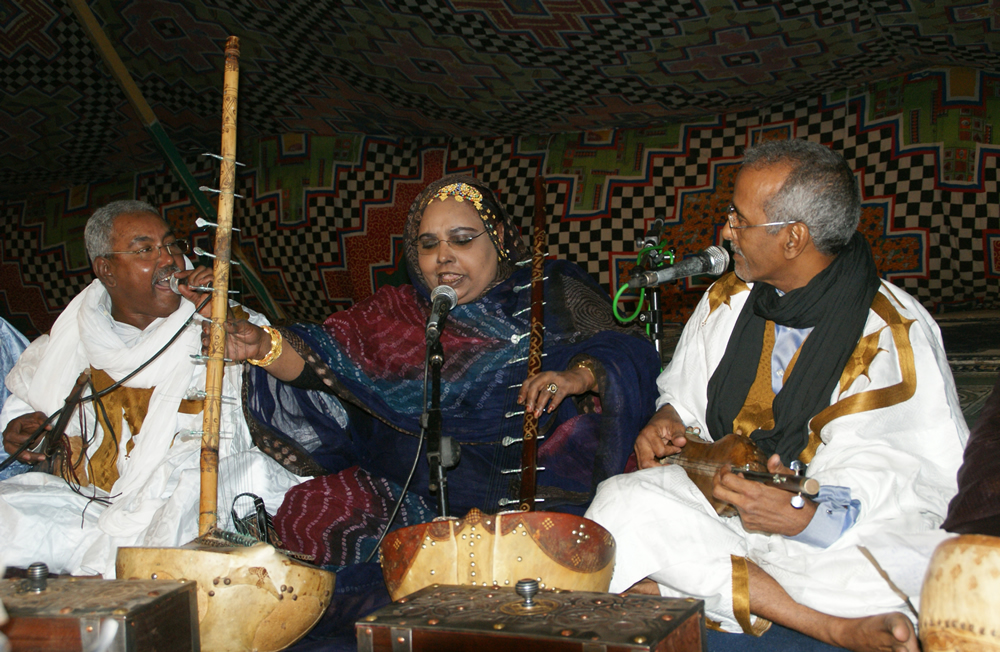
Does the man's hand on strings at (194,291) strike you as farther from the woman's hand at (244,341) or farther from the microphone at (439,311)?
the microphone at (439,311)

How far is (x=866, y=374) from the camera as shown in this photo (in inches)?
90.7

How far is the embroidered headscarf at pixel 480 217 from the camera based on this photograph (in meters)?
3.19

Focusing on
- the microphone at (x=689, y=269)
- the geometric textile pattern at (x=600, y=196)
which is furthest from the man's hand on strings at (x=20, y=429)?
the microphone at (x=689, y=269)

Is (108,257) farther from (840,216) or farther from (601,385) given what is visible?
(840,216)

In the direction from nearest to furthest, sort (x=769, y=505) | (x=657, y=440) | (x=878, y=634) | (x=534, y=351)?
(x=878, y=634) → (x=769, y=505) → (x=657, y=440) → (x=534, y=351)

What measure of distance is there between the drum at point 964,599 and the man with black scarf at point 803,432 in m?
0.72

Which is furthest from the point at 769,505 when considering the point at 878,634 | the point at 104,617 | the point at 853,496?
the point at 104,617

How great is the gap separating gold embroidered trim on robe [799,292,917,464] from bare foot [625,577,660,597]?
21.7 inches

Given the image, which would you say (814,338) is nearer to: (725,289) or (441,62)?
(725,289)

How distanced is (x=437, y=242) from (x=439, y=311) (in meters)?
0.73

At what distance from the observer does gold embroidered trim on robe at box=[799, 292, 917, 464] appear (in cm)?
223

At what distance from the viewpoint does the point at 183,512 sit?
9.46 ft

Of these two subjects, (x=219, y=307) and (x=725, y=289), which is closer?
(x=219, y=307)

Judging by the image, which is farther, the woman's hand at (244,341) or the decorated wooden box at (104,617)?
the woman's hand at (244,341)
